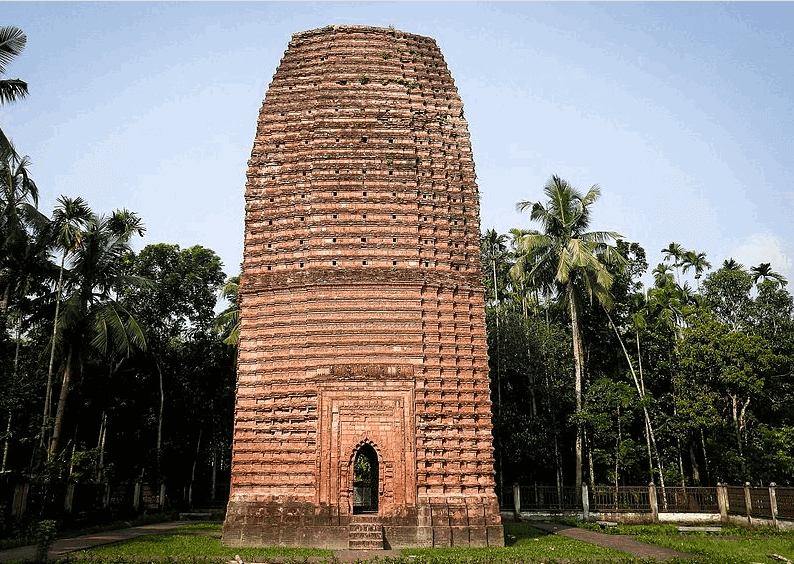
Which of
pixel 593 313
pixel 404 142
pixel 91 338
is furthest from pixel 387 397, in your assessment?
pixel 593 313

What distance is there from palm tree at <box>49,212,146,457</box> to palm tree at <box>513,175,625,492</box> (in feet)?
56.2

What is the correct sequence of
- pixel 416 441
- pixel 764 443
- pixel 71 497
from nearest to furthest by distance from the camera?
pixel 416 441
pixel 71 497
pixel 764 443

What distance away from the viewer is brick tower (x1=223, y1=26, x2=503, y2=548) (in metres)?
15.9

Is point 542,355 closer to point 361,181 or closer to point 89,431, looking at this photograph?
point 361,181

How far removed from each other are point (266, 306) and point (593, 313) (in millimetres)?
23390

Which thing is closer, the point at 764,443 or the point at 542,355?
the point at 764,443

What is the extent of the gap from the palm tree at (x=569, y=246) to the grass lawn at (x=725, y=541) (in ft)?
29.1

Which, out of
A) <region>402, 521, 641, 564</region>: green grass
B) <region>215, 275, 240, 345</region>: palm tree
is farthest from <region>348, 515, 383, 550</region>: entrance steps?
<region>215, 275, 240, 345</region>: palm tree

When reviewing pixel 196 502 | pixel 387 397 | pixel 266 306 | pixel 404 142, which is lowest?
pixel 196 502

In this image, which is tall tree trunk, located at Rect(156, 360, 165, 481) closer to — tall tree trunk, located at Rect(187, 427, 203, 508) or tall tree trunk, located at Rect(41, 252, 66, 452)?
tall tree trunk, located at Rect(187, 427, 203, 508)

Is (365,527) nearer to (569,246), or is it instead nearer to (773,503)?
(773,503)

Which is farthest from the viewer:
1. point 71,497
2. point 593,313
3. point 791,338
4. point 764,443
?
point 593,313

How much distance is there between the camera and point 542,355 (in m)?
32.0

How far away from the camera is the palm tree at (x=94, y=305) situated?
2327cm
